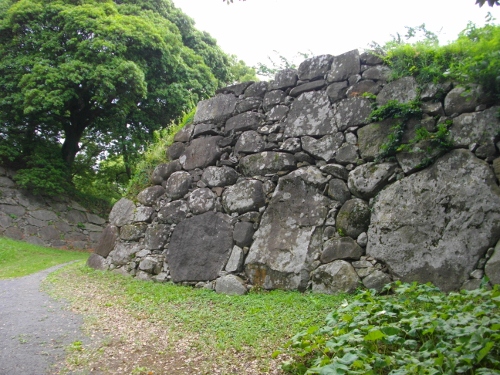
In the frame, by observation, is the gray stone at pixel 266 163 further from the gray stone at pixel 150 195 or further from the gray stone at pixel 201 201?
the gray stone at pixel 150 195

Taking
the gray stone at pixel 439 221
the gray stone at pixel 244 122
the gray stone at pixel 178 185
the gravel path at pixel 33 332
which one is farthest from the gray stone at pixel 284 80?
the gravel path at pixel 33 332

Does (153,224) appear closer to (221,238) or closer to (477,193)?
(221,238)

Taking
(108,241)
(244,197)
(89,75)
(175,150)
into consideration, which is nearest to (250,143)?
(244,197)

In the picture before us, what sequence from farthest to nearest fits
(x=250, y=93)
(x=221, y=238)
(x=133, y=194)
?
1. (x=133, y=194)
2. (x=250, y=93)
3. (x=221, y=238)

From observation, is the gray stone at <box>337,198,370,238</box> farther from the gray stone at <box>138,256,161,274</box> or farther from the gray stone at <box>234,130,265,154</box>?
the gray stone at <box>138,256,161,274</box>

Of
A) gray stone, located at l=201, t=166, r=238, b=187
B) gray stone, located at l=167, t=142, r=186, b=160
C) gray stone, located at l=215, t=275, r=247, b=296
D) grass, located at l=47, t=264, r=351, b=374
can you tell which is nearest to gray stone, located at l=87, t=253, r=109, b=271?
grass, located at l=47, t=264, r=351, b=374

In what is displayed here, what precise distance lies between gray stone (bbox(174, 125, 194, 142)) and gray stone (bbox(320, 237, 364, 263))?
138 inches

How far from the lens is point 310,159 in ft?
18.3

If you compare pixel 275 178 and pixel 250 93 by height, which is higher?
pixel 250 93

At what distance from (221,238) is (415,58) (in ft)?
12.5

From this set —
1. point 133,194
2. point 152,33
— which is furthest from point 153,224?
point 152,33

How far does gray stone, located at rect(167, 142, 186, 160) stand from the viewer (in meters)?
7.12

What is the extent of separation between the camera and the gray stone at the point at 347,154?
203 inches

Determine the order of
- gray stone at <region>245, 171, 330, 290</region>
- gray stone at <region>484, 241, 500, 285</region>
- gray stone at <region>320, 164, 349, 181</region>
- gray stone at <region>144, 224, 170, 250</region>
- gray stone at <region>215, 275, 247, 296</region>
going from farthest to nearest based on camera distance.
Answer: gray stone at <region>144, 224, 170, 250</region>, gray stone at <region>215, 275, 247, 296</region>, gray stone at <region>320, 164, 349, 181</region>, gray stone at <region>245, 171, 330, 290</region>, gray stone at <region>484, 241, 500, 285</region>
